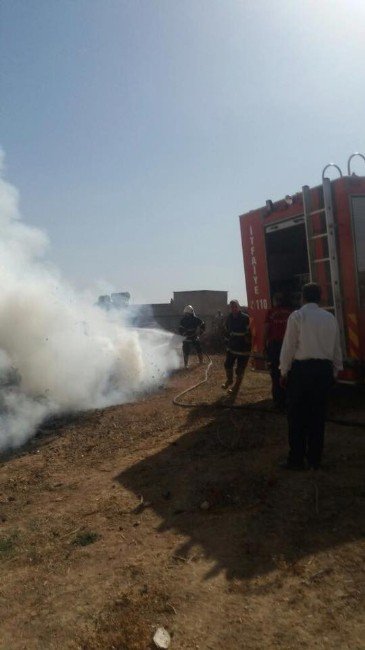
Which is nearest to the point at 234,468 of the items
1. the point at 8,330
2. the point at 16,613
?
the point at 16,613

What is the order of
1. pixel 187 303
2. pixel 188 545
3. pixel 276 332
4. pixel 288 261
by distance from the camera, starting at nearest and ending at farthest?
pixel 188 545
pixel 276 332
pixel 288 261
pixel 187 303

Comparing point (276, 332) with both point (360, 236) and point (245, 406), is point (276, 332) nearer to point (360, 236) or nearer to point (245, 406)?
point (245, 406)

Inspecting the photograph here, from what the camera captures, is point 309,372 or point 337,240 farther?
point 337,240

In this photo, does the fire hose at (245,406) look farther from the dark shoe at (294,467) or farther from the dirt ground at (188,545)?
the dark shoe at (294,467)

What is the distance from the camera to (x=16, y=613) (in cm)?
314

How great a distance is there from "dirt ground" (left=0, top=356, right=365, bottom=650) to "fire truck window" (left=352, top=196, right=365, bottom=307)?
5.94ft

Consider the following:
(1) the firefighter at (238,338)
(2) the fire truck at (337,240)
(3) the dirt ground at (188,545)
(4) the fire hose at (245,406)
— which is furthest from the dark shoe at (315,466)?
(1) the firefighter at (238,338)

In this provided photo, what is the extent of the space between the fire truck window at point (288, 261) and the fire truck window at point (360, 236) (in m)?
1.55

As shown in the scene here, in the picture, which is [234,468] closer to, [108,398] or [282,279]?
[282,279]

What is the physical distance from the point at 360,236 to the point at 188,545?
4.55 metres

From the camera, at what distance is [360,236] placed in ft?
21.2

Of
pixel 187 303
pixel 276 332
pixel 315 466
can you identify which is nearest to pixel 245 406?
pixel 276 332

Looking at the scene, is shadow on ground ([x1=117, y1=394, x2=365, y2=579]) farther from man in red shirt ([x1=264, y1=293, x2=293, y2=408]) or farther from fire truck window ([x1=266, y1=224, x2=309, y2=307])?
fire truck window ([x1=266, y1=224, x2=309, y2=307])

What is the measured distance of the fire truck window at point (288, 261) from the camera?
8195 mm
